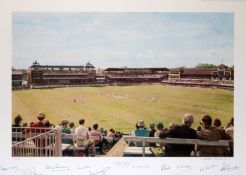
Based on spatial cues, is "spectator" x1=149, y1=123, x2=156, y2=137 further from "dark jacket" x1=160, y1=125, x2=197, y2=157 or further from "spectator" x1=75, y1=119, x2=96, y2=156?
"spectator" x1=75, y1=119, x2=96, y2=156

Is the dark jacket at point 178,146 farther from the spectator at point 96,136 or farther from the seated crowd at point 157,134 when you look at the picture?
the spectator at point 96,136

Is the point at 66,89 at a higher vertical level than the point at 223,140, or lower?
higher

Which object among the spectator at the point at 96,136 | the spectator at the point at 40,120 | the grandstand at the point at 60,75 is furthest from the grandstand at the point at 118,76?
the spectator at the point at 96,136

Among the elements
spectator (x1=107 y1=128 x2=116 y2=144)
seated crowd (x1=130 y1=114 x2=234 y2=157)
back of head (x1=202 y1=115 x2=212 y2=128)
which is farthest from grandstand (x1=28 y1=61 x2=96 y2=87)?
back of head (x1=202 y1=115 x2=212 y2=128)

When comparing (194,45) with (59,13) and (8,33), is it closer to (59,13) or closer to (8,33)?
(59,13)

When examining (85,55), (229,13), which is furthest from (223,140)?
(85,55)

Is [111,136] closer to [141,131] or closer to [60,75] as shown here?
[141,131]
